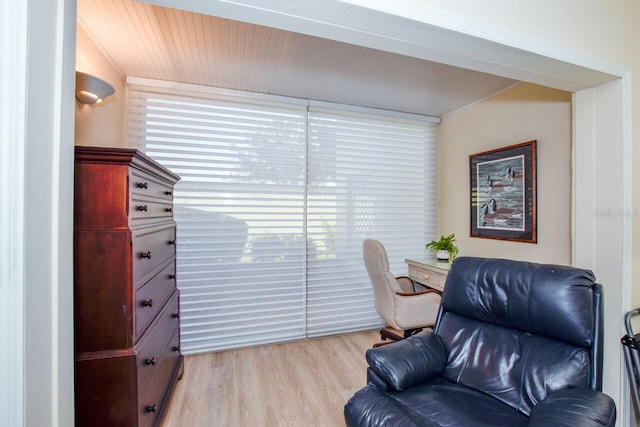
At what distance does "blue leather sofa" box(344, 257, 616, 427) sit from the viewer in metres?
1.12

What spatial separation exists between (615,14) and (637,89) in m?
0.45

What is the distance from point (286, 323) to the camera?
9.20 ft

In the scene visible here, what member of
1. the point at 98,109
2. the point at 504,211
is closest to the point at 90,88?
the point at 98,109

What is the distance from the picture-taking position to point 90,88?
5.25 ft

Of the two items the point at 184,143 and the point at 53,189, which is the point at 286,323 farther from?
the point at 53,189

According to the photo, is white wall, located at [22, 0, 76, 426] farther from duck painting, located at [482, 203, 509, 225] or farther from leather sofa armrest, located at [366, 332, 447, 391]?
duck painting, located at [482, 203, 509, 225]

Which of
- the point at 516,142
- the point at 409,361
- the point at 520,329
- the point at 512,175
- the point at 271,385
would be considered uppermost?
the point at 516,142

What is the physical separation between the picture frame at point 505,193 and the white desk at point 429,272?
0.59 meters

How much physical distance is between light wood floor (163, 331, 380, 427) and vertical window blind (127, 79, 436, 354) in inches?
9.3

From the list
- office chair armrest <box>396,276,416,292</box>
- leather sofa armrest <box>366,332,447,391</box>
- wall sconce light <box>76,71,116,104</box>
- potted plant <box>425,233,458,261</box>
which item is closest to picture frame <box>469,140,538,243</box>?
potted plant <box>425,233,458,261</box>

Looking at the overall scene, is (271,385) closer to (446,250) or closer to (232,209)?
(232,209)

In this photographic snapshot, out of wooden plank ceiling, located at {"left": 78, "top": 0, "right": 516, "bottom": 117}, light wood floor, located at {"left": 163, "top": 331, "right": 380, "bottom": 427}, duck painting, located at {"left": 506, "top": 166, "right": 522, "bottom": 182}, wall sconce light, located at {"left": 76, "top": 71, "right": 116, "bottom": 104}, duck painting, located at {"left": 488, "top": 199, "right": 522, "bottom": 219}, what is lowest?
light wood floor, located at {"left": 163, "top": 331, "right": 380, "bottom": 427}

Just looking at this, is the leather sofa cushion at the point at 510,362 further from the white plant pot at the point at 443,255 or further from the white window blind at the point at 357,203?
the white window blind at the point at 357,203

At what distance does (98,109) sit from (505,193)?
3.53m
